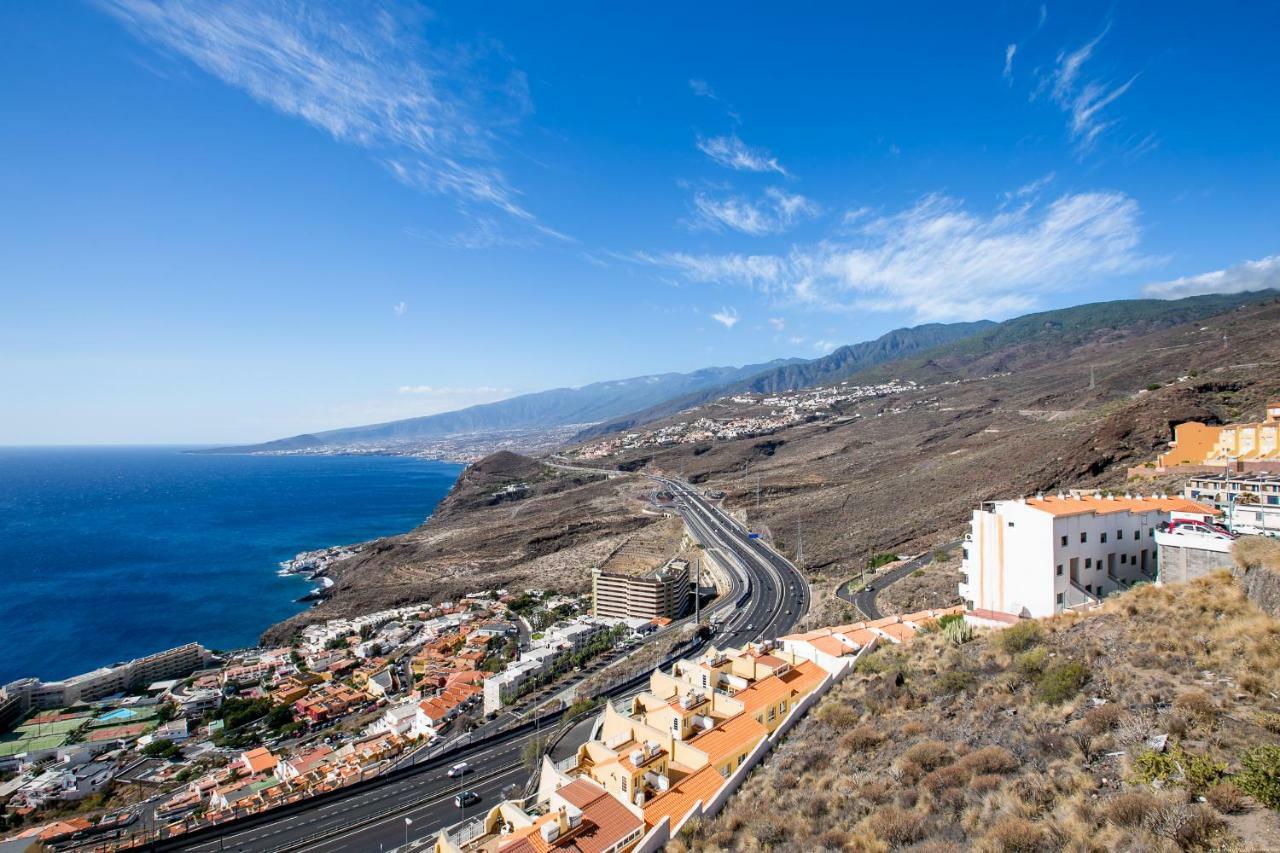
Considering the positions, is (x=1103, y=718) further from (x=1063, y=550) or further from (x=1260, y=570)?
(x=1063, y=550)

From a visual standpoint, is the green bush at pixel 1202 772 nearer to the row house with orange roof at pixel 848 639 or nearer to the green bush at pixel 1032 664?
the green bush at pixel 1032 664

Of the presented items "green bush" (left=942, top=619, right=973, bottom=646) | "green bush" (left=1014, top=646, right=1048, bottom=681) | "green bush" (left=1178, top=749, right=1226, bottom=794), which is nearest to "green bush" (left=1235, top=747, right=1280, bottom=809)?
"green bush" (left=1178, top=749, right=1226, bottom=794)

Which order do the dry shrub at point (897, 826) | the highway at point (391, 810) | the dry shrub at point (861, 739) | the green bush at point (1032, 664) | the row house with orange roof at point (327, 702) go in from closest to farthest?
the dry shrub at point (897, 826), the dry shrub at point (861, 739), the green bush at point (1032, 664), the highway at point (391, 810), the row house with orange roof at point (327, 702)

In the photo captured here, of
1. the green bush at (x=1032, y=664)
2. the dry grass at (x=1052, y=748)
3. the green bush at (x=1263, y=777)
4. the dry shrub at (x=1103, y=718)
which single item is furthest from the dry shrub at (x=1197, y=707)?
the green bush at (x=1032, y=664)

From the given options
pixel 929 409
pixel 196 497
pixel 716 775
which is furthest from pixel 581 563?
pixel 196 497

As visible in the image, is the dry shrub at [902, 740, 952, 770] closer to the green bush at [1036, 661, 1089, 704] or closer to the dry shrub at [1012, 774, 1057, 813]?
the dry shrub at [1012, 774, 1057, 813]

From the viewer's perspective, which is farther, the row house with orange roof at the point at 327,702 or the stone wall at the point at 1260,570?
the row house with orange roof at the point at 327,702

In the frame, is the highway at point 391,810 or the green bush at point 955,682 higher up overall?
the green bush at point 955,682
